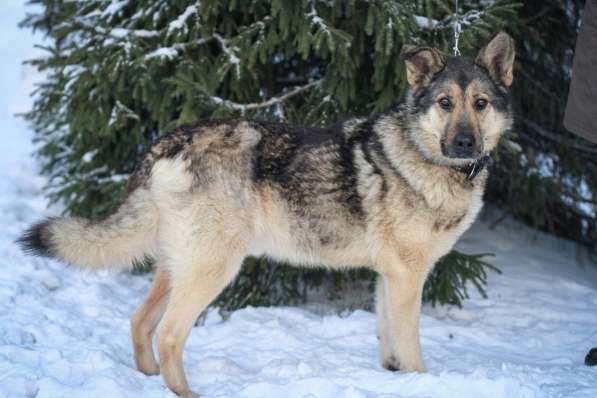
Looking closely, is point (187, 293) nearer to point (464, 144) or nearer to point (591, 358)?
point (464, 144)

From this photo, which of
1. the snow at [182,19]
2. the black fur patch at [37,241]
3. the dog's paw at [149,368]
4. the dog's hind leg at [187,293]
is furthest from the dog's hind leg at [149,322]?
the snow at [182,19]

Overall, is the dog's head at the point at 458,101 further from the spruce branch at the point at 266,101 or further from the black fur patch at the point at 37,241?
the black fur patch at the point at 37,241

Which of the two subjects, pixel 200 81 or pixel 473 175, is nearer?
pixel 473 175

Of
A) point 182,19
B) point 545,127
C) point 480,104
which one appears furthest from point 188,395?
point 545,127

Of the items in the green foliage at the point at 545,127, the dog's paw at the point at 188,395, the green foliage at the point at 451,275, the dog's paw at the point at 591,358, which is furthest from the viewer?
the green foliage at the point at 545,127

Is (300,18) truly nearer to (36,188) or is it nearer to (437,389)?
(437,389)

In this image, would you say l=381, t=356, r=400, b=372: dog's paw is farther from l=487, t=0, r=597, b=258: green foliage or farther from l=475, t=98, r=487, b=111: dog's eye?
l=487, t=0, r=597, b=258: green foliage

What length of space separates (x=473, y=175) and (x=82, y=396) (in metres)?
2.94

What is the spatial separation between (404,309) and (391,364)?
0.51m

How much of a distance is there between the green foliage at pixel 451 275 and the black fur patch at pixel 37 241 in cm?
351

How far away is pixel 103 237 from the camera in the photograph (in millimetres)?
4426

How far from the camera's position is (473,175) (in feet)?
15.8

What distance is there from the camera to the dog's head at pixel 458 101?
4.54 metres

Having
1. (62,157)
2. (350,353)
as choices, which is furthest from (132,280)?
(350,353)
